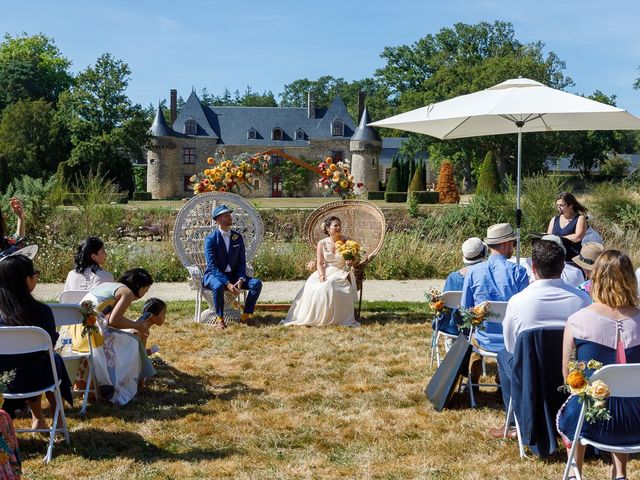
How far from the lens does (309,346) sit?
7.40 meters

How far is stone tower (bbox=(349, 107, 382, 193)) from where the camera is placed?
184 feet

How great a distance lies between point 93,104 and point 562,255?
1902 inches

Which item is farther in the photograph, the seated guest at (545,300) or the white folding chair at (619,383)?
the seated guest at (545,300)

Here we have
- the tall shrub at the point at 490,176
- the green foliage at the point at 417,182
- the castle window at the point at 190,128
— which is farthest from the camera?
the castle window at the point at 190,128

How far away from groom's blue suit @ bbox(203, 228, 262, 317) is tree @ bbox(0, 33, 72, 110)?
56.7 m

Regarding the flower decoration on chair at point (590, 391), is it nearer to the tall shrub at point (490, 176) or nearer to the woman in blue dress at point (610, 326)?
the woman in blue dress at point (610, 326)

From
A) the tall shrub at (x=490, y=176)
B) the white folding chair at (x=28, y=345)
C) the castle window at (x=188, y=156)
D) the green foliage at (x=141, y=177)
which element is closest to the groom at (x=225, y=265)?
the white folding chair at (x=28, y=345)

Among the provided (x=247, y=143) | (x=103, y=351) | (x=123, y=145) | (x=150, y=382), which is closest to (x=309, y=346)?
(x=150, y=382)

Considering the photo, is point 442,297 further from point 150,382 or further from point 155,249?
point 155,249

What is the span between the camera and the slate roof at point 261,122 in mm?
58625

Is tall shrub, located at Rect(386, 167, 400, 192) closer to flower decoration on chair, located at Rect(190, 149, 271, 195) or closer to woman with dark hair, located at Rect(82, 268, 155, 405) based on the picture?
flower decoration on chair, located at Rect(190, 149, 271, 195)

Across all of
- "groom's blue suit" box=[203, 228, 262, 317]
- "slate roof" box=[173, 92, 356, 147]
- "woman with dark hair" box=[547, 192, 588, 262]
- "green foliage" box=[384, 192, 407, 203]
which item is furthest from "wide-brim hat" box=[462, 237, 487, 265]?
"slate roof" box=[173, 92, 356, 147]

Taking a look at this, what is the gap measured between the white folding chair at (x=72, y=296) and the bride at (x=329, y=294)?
3280 mm

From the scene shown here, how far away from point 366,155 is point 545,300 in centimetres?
5270
